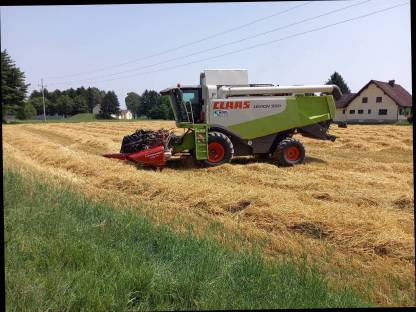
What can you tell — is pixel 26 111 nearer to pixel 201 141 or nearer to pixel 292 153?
pixel 201 141

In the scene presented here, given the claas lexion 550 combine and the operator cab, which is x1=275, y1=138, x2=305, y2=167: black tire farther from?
the operator cab

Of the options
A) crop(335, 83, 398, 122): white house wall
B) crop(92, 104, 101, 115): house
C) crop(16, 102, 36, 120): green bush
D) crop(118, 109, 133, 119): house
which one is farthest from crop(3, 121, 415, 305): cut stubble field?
crop(335, 83, 398, 122): white house wall

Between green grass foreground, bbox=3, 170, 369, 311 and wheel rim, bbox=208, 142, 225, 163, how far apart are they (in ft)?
20.4

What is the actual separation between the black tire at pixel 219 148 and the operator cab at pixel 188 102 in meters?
0.63

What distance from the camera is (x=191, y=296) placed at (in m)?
3.32

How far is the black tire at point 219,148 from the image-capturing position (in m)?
11.0

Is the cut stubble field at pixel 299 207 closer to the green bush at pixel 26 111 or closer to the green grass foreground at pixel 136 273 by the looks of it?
the green grass foreground at pixel 136 273

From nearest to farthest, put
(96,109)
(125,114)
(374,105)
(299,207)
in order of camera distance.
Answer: (299,207) < (96,109) < (125,114) < (374,105)

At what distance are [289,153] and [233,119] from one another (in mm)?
1765

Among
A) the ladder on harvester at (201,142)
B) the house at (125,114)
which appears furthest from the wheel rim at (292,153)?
the house at (125,114)

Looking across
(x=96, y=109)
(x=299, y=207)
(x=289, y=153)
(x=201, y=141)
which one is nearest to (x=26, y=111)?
(x=96, y=109)

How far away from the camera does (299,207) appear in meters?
6.16

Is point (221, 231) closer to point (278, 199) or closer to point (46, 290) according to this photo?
point (278, 199)

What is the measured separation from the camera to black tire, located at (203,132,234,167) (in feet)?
35.9
